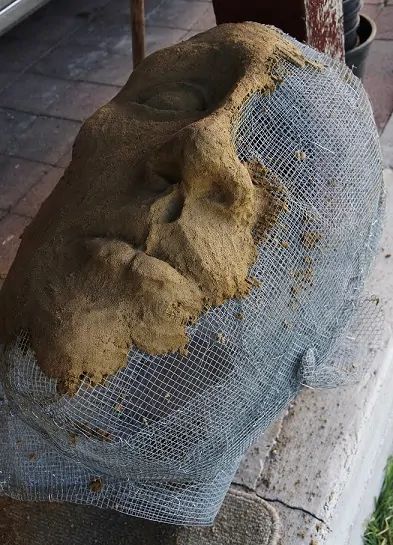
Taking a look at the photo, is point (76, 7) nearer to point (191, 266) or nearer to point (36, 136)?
point (36, 136)

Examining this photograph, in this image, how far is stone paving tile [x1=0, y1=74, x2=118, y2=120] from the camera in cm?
329

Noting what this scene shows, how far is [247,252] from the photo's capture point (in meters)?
1.22

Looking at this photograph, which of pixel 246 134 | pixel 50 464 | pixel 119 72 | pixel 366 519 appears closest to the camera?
pixel 246 134

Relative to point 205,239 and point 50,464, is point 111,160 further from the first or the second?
point 50,464

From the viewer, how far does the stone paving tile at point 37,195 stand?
2814 millimetres

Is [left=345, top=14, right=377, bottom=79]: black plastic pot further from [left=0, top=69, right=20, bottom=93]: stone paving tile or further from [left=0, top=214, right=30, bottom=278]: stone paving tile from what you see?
[left=0, top=69, right=20, bottom=93]: stone paving tile

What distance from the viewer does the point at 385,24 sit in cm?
362

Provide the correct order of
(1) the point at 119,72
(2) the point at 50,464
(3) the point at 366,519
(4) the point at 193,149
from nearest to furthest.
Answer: (4) the point at 193,149 < (2) the point at 50,464 < (3) the point at 366,519 < (1) the point at 119,72

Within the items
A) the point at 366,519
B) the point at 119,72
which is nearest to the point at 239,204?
the point at 366,519

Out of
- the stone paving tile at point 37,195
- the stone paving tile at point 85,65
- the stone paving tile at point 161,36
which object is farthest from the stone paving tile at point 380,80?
the stone paving tile at point 37,195

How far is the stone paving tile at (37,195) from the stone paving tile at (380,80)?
4.73 ft

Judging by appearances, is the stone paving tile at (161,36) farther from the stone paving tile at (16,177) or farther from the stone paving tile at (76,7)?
the stone paving tile at (16,177)

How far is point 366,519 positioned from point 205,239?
45.5 inches

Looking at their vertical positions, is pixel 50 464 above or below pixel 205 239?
below
